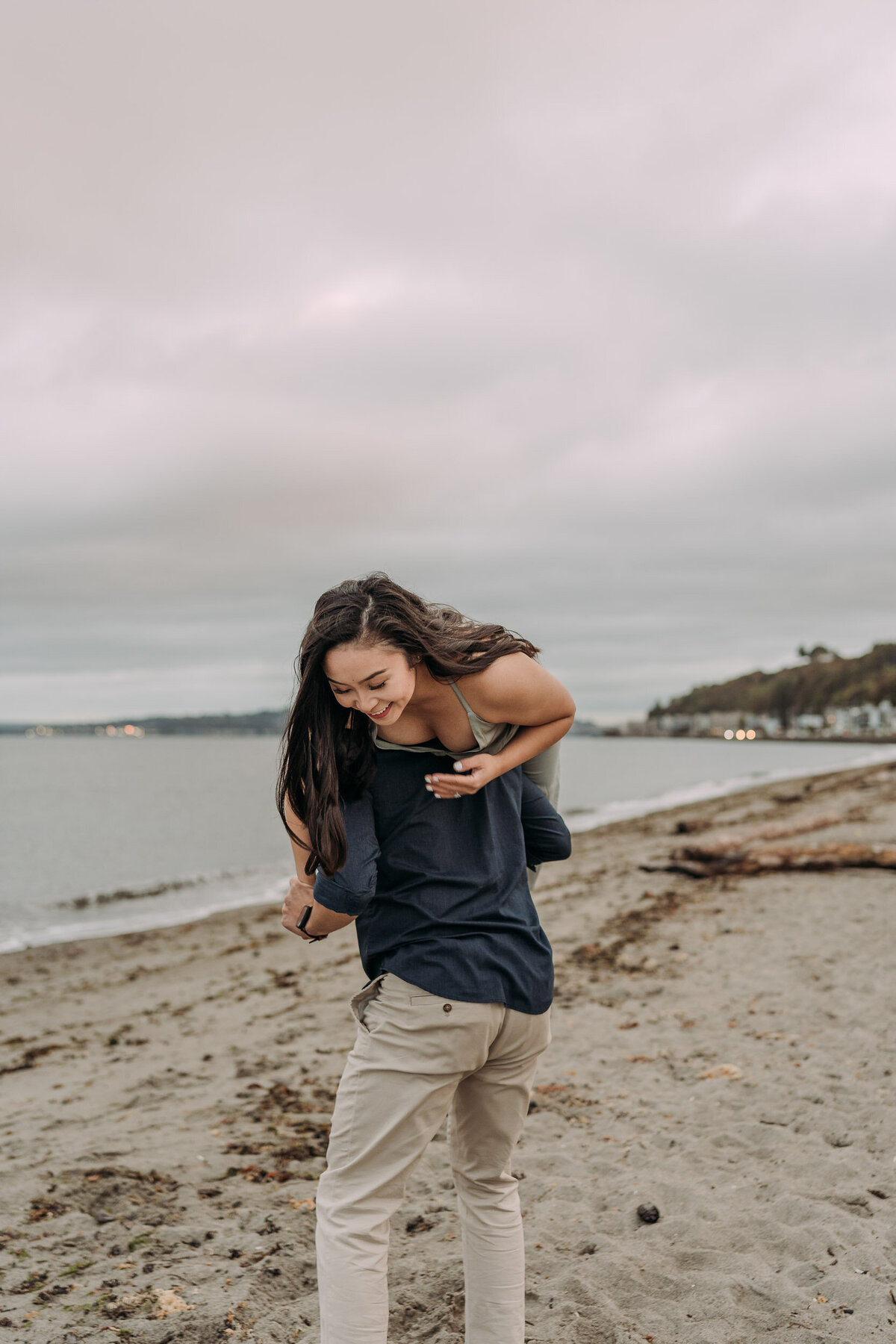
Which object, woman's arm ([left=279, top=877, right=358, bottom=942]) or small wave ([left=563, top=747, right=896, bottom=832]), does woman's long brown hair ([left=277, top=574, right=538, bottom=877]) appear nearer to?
woman's arm ([left=279, top=877, right=358, bottom=942])

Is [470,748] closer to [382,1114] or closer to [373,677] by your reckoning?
[373,677]

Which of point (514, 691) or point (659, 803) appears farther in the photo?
point (659, 803)

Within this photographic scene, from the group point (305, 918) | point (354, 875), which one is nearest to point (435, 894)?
point (354, 875)

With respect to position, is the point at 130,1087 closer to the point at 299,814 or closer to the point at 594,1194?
the point at 594,1194

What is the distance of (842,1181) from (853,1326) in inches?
39.6

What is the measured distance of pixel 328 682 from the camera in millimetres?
2025

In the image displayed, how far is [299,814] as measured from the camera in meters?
2.00

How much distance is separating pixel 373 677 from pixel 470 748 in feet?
1.06

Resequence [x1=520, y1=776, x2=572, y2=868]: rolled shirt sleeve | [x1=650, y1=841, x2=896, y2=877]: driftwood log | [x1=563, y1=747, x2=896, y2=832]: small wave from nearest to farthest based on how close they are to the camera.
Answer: [x1=520, y1=776, x2=572, y2=868]: rolled shirt sleeve → [x1=650, y1=841, x2=896, y2=877]: driftwood log → [x1=563, y1=747, x2=896, y2=832]: small wave

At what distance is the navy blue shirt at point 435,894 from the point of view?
1.91 metres

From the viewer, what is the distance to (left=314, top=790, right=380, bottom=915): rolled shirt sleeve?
1889mm

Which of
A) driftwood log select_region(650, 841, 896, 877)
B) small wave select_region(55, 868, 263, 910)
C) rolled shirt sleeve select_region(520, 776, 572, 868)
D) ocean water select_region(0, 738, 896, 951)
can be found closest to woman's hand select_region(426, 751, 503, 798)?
rolled shirt sleeve select_region(520, 776, 572, 868)

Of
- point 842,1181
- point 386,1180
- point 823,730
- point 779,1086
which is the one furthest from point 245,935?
point 823,730

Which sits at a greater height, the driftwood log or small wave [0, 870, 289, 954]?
the driftwood log
